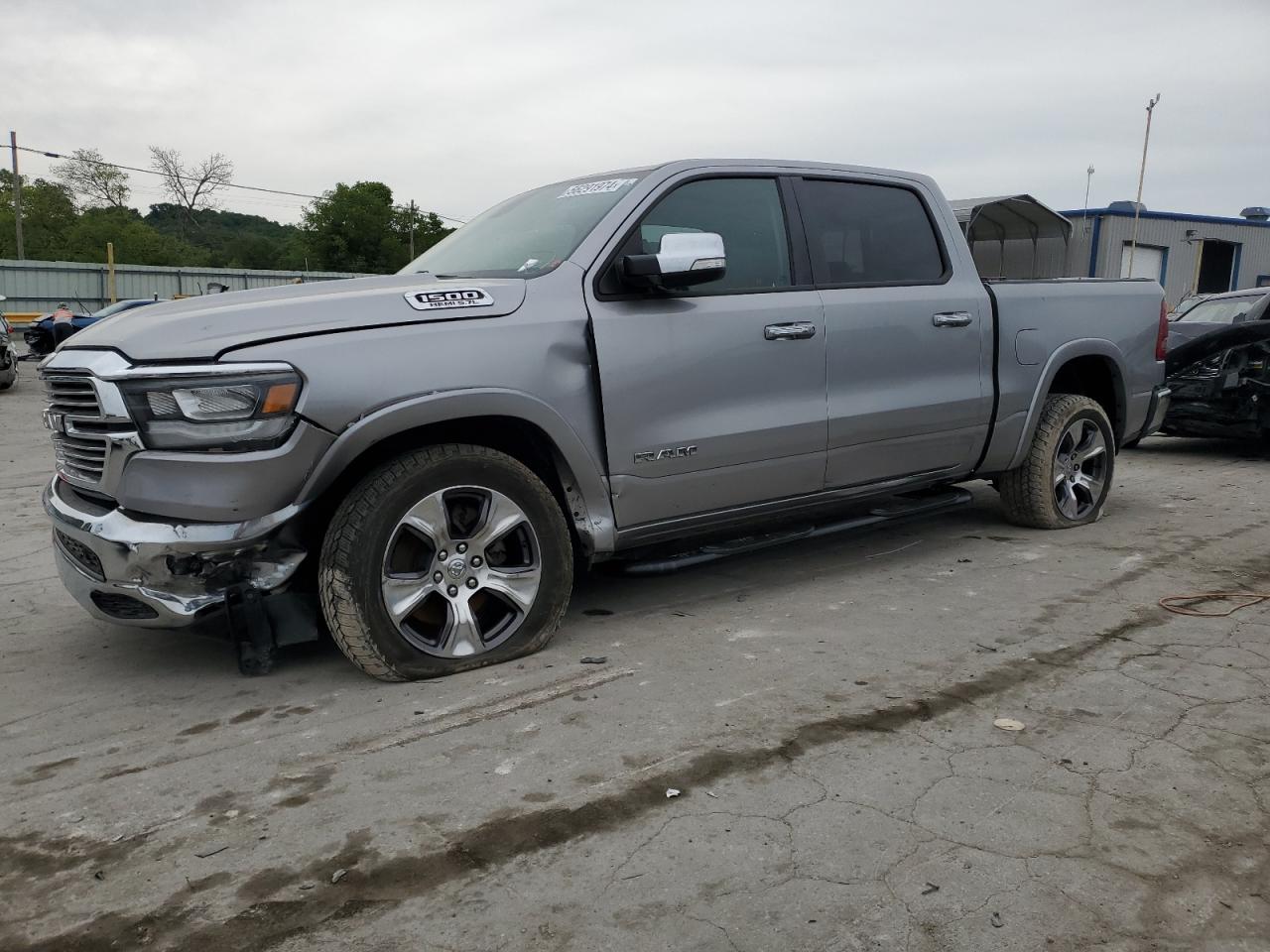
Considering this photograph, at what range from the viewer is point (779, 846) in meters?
2.52

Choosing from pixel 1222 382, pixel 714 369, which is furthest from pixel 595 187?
pixel 1222 382

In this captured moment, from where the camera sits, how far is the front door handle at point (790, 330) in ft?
14.4

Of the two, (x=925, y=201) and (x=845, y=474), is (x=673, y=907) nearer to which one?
(x=845, y=474)

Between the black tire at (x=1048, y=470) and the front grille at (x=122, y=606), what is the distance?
4.50m

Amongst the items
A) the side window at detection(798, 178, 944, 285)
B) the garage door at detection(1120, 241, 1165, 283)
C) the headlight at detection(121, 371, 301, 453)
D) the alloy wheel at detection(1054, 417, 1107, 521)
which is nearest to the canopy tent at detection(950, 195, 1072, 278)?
the alloy wheel at detection(1054, 417, 1107, 521)

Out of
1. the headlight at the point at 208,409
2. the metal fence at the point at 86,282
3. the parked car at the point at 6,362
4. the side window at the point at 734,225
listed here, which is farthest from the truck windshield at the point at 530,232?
the metal fence at the point at 86,282

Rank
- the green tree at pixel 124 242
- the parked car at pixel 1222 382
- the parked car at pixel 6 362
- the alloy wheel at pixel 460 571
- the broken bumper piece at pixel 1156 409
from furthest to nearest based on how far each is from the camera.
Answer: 1. the green tree at pixel 124 242
2. the parked car at pixel 6 362
3. the parked car at pixel 1222 382
4. the broken bumper piece at pixel 1156 409
5. the alloy wheel at pixel 460 571

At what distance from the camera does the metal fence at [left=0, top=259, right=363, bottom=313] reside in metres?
33.9

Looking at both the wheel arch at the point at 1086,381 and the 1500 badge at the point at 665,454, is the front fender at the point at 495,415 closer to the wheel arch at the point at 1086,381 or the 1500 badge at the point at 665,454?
the 1500 badge at the point at 665,454

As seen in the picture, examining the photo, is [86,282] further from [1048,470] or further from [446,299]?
[446,299]

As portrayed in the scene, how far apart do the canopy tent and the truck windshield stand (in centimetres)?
757

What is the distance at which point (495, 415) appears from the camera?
3.70 meters

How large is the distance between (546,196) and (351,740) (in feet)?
8.73

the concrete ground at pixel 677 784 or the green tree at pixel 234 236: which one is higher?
the green tree at pixel 234 236
